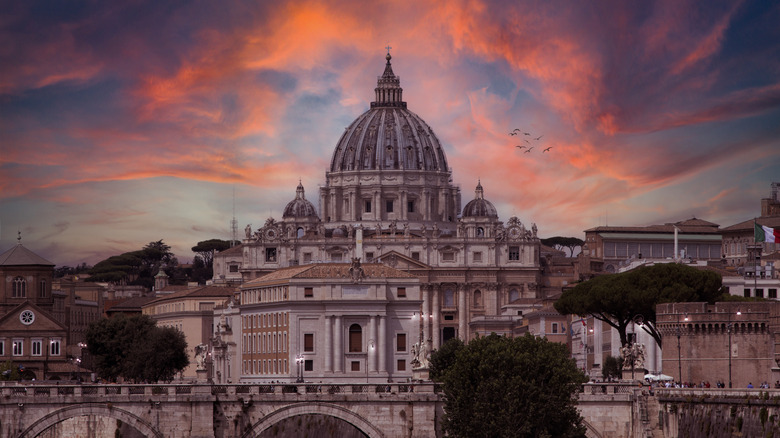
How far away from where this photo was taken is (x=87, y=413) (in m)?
73.6

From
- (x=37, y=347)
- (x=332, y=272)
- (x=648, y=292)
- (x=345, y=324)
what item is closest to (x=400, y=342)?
(x=345, y=324)

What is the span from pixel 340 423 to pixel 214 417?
14.8m

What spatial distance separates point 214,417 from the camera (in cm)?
7425

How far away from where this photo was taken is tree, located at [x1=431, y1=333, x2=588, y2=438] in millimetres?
72875

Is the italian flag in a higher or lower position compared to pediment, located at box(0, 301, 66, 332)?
higher

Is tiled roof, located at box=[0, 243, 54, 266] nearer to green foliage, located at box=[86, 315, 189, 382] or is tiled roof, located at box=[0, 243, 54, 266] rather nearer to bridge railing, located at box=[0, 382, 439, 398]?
green foliage, located at box=[86, 315, 189, 382]

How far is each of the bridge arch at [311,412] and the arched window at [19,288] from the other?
282 ft

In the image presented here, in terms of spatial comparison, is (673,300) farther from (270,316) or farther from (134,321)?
(134,321)

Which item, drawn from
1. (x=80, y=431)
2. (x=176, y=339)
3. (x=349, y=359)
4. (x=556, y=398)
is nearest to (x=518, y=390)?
(x=556, y=398)

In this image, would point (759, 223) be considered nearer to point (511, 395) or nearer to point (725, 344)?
point (725, 344)

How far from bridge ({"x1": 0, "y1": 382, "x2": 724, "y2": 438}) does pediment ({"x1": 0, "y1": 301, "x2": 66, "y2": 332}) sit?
7118 centimetres

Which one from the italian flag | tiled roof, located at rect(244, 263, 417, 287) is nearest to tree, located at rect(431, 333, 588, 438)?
the italian flag

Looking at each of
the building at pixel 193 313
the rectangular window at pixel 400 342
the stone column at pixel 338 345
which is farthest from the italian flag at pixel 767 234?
the building at pixel 193 313

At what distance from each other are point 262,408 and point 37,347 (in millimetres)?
74006
